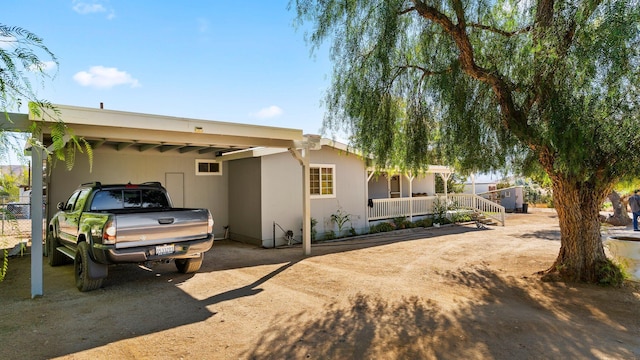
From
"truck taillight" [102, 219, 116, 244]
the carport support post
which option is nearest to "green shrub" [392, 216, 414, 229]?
"truck taillight" [102, 219, 116, 244]

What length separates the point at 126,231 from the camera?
18.9 ft

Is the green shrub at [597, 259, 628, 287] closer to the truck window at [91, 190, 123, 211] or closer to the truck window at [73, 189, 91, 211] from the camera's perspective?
the truck window at [91, 190, 123, 211]

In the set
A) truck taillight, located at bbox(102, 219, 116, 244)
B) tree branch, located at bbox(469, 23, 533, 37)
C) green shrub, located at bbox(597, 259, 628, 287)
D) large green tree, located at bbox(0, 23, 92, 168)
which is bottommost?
green shrub, located at bbox(597, 259, 628, 287)

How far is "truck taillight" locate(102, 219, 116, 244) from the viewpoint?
5625 mm

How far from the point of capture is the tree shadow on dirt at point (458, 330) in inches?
152

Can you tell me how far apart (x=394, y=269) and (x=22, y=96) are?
7.27 meters

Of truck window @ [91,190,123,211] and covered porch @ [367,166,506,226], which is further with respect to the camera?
covered porch @ [367,166,506,226]

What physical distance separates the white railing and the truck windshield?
28.1 ft

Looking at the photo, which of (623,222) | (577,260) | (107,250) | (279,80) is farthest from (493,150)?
(623,222)

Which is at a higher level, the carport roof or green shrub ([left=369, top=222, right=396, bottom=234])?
the carport roof

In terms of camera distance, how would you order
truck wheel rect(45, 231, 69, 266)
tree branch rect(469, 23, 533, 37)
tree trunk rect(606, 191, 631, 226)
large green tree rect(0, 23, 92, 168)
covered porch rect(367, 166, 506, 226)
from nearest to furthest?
large green tree rect(0, 23, 92, 168)
tree branch rect(469, 23, 533, 37)
truck wheel rect(45, 231, 69, 266)
covered porch rect(367, 166, 506, 226)
tree trunk rect(606, 191, 631, 226)

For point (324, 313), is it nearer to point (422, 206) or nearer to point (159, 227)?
point (159, 227)

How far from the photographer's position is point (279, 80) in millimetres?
10297

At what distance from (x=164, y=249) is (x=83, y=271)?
57.6 inches
